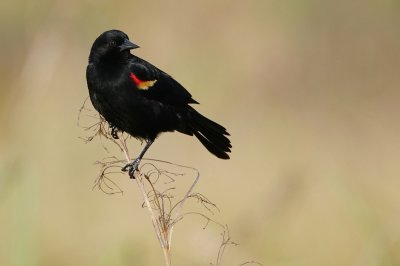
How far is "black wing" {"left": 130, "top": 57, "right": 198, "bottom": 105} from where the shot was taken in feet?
13.2

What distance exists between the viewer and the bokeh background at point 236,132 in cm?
391

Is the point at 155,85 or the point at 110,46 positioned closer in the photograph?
the point at 110,46

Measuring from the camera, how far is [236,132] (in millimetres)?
7941

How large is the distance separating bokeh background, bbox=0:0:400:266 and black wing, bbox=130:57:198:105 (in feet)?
1.47

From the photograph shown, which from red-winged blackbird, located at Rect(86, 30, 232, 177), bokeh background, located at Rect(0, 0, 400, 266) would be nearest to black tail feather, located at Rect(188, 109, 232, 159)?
red-winged blackbird, located at Rect(86, 30, 232, 177)

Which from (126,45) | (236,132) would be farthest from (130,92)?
(236,132)

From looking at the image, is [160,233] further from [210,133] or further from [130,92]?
[210,133]

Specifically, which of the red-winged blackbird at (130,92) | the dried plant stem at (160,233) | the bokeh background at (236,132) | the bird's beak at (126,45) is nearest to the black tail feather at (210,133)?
the red-winged blackbird at (130,92)

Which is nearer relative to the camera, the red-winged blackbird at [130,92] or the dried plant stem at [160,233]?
the dried plant stem at [160,233]

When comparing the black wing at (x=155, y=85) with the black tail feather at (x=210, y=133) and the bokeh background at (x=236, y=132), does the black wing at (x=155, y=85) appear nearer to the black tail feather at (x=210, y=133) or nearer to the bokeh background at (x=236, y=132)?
the black tail feather at (x=210, y=133)

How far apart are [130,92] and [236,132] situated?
13.0 feet

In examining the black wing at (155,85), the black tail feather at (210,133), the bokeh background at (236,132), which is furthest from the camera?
the black tail feather at (210,133)

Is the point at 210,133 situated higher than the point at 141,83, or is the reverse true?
the point at 210,133

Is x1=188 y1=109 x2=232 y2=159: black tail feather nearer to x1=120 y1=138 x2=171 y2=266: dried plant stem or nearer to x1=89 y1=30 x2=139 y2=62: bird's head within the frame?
x1=89 y1=30 x2=139 y2=62: bird's head
